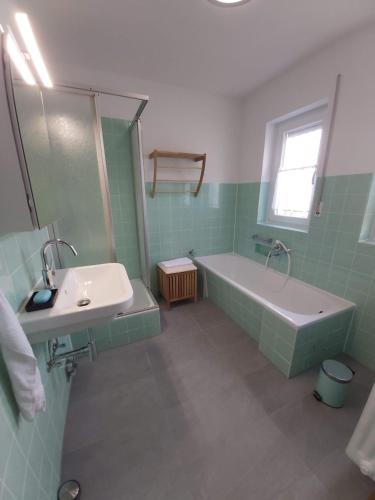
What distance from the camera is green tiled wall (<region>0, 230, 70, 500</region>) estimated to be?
0.63m

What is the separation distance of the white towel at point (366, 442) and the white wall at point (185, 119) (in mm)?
2422

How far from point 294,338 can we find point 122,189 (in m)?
2.14

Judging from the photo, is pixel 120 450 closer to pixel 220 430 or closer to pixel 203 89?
pixel 220 430

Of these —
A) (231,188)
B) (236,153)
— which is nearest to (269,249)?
(231,188)

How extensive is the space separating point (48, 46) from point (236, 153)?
6.88ft

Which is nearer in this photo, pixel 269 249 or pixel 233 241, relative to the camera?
pixel 269 249

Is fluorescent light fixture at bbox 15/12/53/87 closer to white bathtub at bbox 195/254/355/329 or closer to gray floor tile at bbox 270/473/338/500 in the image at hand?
white bathtub at bbox 195/254/355/329

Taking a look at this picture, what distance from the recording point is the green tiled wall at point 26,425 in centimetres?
63

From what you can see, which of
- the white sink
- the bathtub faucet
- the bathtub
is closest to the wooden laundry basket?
the bathtub

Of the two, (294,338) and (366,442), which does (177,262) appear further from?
(366,442)

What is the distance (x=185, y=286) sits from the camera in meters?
2.45

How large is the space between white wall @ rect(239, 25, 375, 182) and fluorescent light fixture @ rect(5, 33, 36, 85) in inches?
80.9

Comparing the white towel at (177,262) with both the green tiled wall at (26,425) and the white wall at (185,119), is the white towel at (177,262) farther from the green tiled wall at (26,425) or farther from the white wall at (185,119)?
the green tiled wall at (26,425)

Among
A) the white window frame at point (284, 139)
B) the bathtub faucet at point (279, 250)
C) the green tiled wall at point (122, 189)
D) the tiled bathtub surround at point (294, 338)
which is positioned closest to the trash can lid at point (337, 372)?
the tiled bathtub surround at point (294, 338)
